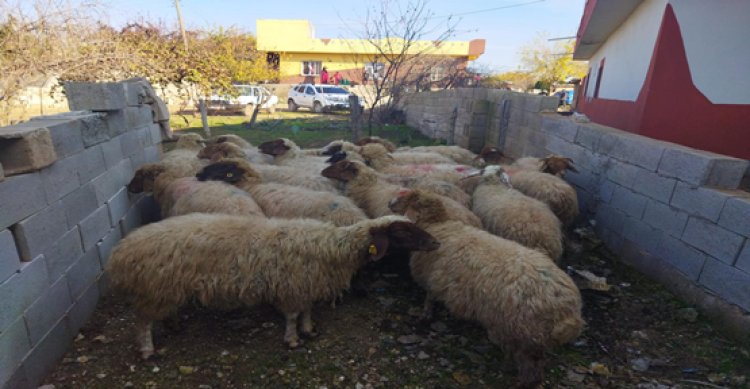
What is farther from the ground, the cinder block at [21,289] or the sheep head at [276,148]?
the sheep head at [276,148]

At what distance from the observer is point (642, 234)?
4898mm

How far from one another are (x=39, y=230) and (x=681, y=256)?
6.17 m

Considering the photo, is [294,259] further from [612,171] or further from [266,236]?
[612,171]

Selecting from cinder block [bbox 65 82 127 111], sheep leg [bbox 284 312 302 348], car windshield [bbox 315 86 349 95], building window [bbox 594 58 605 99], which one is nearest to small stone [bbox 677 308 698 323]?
sheep leg [bbox 284 312 302 348]

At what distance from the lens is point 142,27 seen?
54.7 ft

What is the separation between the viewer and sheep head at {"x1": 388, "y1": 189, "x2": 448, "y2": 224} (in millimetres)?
4242

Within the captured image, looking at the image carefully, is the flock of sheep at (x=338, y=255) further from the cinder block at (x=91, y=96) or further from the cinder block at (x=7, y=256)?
the cinder block at (x=91, y=96)

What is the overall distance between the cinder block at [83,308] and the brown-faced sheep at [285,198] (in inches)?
75.8

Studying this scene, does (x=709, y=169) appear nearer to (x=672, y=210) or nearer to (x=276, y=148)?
(x=672, y=210)

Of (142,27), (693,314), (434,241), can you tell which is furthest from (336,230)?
(142,27)

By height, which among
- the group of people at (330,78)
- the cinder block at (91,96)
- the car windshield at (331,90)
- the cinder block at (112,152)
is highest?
the group of people at (330,78)

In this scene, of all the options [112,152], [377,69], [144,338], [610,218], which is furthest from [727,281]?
[377,69]

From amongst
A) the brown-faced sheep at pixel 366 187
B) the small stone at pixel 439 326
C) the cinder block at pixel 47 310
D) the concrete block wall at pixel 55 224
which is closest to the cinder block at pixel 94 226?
the concrete block wall at pixel 55 224

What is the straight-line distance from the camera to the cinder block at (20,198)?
8.74 ft
